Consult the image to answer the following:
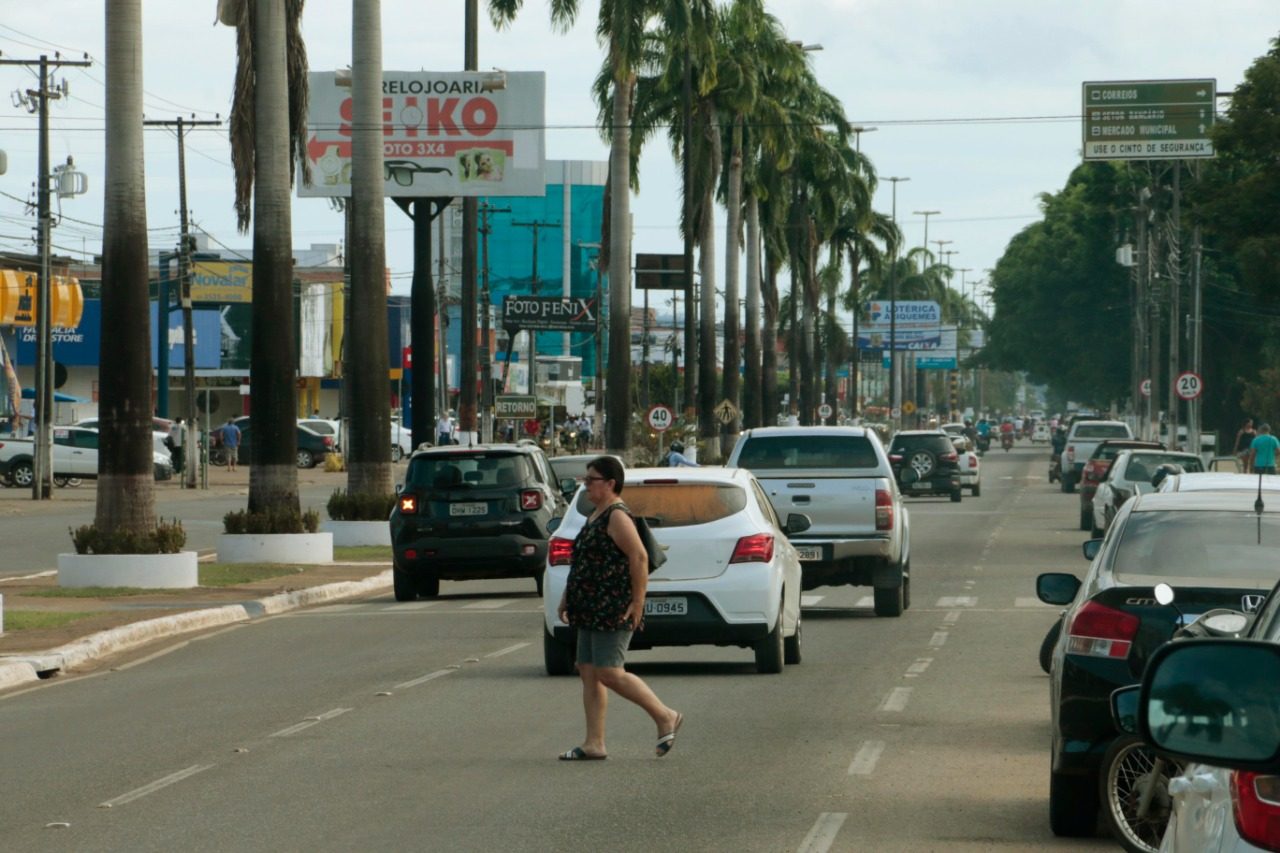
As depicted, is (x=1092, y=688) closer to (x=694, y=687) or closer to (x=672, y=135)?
(x=694, y=687)

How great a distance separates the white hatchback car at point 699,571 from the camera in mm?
15469

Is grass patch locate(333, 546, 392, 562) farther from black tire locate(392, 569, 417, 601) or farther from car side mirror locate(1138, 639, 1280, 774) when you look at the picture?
car side mirror locate(1138, 639, 1280, 774)

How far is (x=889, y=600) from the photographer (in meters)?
21.4

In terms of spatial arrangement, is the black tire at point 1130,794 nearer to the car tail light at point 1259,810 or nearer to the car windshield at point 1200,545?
the car windshield at point 1200,545

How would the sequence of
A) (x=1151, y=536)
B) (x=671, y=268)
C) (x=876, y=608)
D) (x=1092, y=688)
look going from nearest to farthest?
(x=1092, y=688)
(x=1151, y=536)
(x=876, y=608)
(x=671, y=268)

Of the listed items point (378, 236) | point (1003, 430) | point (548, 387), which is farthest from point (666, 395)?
point (378, 236)

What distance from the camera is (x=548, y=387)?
113 meters

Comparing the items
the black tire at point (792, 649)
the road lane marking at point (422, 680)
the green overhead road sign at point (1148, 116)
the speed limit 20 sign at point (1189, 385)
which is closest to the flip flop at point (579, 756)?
the road lane marking at point (422, 680)

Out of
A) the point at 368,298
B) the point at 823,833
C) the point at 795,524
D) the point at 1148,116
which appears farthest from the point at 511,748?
the point at 1148,116

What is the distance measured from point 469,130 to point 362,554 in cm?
1989

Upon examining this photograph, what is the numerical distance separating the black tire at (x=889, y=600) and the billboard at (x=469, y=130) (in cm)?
2797

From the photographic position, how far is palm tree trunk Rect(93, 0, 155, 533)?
24.4 metres

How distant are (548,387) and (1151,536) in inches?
4101

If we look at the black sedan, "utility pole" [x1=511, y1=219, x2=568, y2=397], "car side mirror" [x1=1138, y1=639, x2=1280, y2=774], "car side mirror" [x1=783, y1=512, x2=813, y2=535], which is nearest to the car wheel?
"car side mirror" [x1=783, y1=512, x2=813, y2=535]
